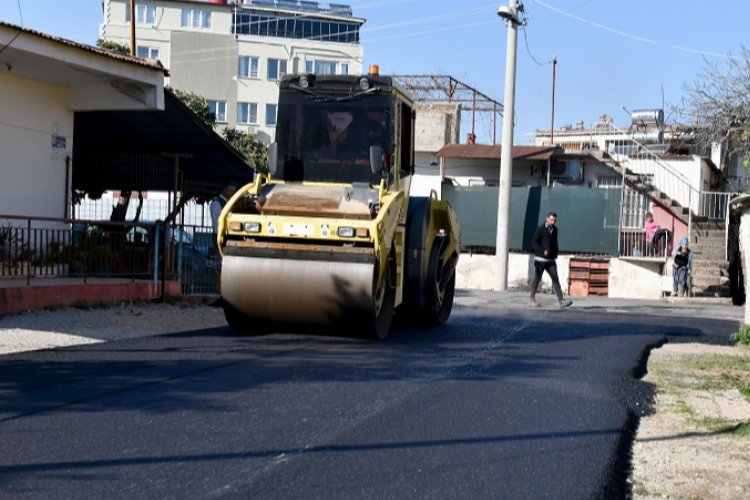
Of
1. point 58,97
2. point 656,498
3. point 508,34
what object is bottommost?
point 656,498

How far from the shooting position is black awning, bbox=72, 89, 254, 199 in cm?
1886

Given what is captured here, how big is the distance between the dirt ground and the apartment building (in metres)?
49.4

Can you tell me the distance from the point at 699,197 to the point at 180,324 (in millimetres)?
25109

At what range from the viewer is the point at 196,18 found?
218ft

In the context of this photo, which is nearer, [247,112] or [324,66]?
[247,112]

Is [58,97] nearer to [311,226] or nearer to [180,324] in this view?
[180,324]

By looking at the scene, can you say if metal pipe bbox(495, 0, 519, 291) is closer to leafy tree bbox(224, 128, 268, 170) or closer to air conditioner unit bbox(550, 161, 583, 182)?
air conditioner unit bbox(550, 161, 583, 182)

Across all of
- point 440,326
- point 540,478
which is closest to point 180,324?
point 440,326

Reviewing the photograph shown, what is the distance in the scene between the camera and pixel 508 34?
3030 centimetres

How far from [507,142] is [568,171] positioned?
1026 cm

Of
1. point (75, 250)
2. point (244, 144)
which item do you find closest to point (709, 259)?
point (75, 250)

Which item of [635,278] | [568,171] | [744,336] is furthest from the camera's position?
[568,171]

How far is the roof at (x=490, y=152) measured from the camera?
1534 inches

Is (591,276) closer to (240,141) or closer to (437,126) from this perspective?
(437,126)
